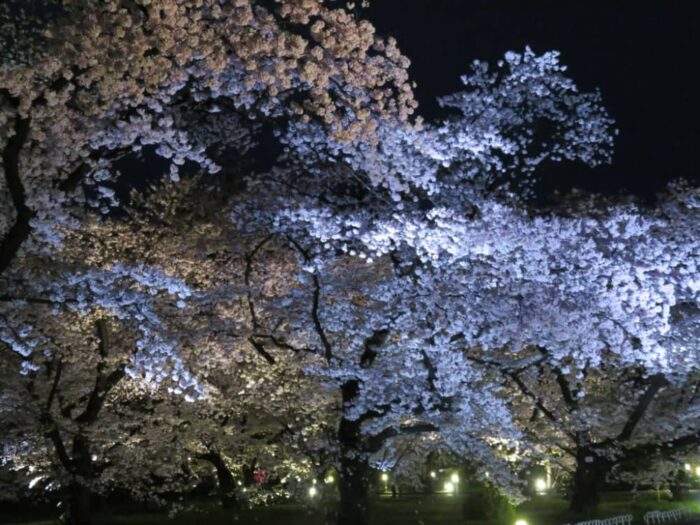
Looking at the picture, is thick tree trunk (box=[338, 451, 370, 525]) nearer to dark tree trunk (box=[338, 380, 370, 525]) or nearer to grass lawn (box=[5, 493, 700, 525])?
dark tree trunk (box=[338, 380, 370, 525])

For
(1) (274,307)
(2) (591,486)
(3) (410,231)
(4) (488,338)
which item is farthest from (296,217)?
(2) (591,486)

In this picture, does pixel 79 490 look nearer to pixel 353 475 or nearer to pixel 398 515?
pixel 353 475

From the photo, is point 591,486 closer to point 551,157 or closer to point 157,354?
→ point 551,157

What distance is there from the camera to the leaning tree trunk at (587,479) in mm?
21188

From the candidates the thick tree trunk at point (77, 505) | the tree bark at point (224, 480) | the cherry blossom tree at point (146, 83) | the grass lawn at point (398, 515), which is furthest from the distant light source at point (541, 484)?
the cherry blossom tree at point (146, 83)

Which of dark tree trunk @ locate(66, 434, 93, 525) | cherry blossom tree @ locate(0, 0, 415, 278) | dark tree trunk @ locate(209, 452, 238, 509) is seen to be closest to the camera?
cherry blossom tree @ locate(0, 0, 415, 278)

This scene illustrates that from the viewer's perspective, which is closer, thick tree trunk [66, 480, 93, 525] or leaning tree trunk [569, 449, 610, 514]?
thick tree trunk [66, 480, 93, 525]

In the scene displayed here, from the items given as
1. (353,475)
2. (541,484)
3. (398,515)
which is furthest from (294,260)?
(541,484)

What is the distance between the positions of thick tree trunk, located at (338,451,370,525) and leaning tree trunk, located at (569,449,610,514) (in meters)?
7.83

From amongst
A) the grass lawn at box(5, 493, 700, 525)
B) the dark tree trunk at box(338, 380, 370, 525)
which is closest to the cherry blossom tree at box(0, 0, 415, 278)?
the dark tree trunk at box(338, 380, 370, 525)

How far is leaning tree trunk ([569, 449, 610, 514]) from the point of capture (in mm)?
21188

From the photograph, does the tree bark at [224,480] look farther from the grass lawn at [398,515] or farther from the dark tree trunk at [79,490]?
the dark tree trunk at [79,490]

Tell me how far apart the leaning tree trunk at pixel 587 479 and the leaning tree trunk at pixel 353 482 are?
783 centimetres

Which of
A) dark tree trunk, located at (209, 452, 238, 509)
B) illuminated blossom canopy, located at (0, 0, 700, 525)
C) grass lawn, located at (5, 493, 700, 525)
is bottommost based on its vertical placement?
grass lawn, located at (5, 493, 700, 525)
